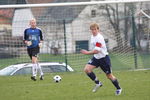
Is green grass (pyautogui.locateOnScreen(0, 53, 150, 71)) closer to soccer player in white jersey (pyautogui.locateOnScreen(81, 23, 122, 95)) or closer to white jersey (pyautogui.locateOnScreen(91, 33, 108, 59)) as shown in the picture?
soccer player in white jersey (pyautogui.locateOnScreen(81, 23, 122, 95))

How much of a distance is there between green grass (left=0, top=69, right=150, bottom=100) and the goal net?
8.32ft

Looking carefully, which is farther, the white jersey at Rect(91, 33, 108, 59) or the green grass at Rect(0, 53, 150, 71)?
the green grass at Rect(0, 53, 150, 71)

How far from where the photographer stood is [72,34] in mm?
22719

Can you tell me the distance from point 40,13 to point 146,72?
5.60 meters

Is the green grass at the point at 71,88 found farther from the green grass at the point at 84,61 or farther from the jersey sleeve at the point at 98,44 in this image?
the green grass at the point at 84,61

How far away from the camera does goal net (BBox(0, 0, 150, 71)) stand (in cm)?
2223

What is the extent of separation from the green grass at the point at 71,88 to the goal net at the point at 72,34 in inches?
99.9

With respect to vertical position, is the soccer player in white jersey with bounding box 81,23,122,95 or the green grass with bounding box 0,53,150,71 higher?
the soccer player in white jersey with bounding box 81,23,122,95

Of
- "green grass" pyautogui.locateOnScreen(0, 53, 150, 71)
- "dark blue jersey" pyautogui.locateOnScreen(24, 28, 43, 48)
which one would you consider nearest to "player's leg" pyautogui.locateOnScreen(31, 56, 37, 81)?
"dark blue jersey" pyautogui.locateOnScreen(24, 28, 43, 48)

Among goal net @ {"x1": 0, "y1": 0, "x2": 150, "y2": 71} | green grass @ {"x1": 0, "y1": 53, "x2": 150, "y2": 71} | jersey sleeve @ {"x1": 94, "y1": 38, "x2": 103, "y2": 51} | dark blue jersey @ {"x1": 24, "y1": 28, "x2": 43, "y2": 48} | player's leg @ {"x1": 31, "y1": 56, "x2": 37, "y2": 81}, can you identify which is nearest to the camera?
jersey sleeve @ {"x1": 94, "y1": 38, "x2": 103, "y2": 51}

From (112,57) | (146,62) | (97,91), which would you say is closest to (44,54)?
(112,57)

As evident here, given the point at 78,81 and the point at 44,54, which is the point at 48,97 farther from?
the point at 44,54

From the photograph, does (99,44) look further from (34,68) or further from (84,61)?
(84,61)

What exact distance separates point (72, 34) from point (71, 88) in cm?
727
